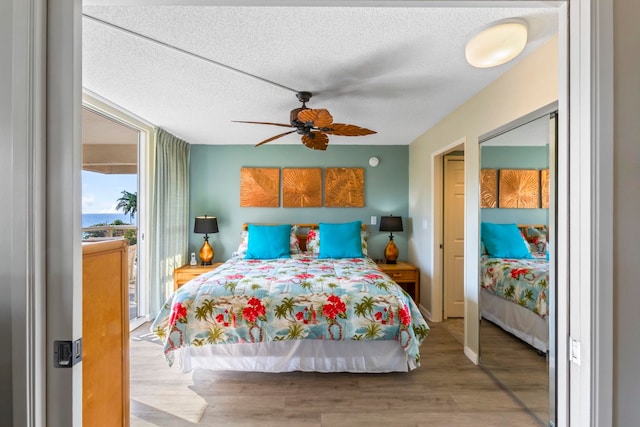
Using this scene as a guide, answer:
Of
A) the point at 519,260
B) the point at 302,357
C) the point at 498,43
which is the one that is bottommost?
the point at 302,357

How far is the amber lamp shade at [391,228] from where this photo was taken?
419cm

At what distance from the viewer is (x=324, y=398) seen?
A: 7.06 ft

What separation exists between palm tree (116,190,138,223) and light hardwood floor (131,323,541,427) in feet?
5.37

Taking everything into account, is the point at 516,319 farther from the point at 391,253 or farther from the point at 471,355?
the point at 391,253

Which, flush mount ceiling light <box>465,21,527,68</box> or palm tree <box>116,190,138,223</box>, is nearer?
flush mount ceiling light <box>465,21,527,68</box>

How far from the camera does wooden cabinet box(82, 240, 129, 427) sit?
1104 mm

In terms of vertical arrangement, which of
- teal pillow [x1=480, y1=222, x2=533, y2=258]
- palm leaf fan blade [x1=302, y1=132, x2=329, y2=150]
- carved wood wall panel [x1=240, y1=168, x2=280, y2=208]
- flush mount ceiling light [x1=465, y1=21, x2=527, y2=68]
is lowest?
teal pillow [x1=480, y1=222, x2=533, y2=258]

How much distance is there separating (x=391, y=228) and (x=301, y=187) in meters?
1.44

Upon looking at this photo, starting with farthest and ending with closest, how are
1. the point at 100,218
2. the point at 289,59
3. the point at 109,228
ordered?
the point at 109,228 → the point at 100,218 → the point at 289,59

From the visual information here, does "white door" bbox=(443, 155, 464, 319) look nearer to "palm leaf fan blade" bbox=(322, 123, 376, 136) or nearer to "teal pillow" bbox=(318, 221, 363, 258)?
"teal pillow" bbox=(318, 221, 363, 258)

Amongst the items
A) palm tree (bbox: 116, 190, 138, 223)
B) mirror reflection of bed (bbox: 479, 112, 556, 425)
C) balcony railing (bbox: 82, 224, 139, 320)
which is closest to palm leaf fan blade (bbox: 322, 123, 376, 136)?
mirror reflection of bed (bbox: 479, 112, 556, 425)
